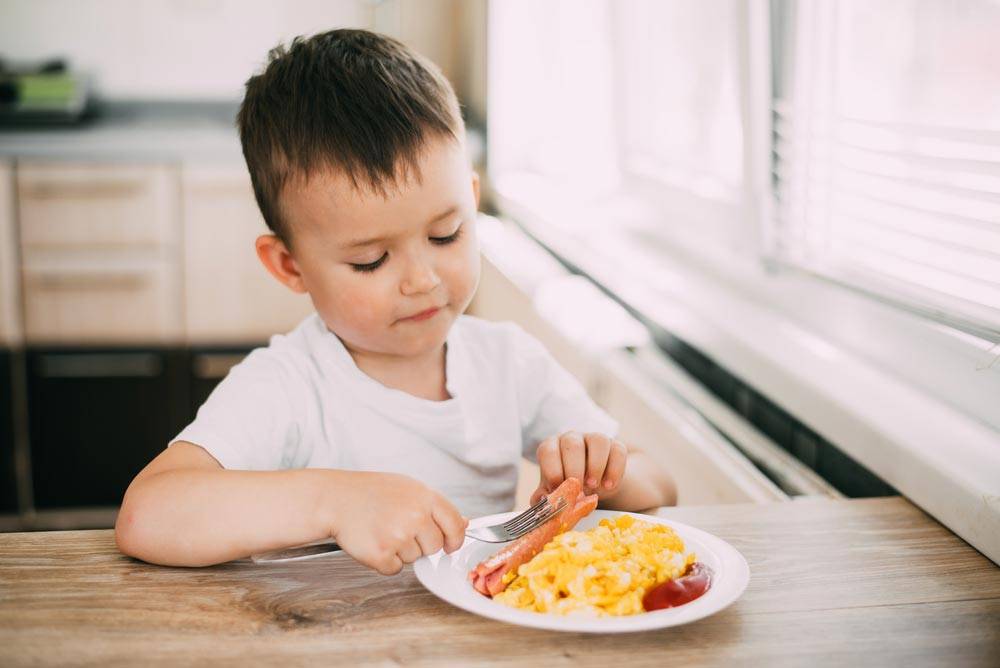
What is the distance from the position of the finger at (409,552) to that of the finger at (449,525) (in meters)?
0.02

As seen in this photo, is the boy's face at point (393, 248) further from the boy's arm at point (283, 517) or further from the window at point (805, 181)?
the window at point (805, 181)

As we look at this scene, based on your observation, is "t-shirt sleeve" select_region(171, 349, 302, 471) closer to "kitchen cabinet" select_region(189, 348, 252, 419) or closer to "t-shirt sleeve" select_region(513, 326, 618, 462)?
"t-shirt sleeve" select_region(513, 326, 618, 462)

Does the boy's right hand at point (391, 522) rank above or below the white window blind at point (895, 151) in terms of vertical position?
below

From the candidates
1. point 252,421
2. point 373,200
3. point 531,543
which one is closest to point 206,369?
point 252,421

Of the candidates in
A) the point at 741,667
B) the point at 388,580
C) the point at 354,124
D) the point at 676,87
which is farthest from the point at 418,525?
the point at 676,87

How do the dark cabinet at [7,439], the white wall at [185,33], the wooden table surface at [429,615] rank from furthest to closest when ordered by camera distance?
1. the white wall at [185,33]
2. the dark cabinet at [7,439]
3. the wooden table surface at [429,615]

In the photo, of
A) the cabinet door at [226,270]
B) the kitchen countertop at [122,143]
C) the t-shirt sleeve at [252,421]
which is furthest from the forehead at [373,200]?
the cabinet door at [226,270]

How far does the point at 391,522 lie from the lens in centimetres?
80

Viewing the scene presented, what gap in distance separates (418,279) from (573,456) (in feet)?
0.75

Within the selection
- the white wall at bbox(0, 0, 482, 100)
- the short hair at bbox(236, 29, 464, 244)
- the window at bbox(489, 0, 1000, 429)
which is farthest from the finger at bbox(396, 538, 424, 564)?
the white wall at bbox(0, 0, 482, 100)

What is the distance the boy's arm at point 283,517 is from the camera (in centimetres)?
80

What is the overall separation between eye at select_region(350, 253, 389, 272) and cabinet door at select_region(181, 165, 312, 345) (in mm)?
2248

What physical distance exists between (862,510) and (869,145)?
0.60 meters

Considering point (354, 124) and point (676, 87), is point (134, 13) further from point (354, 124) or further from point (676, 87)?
point (354, 124)
